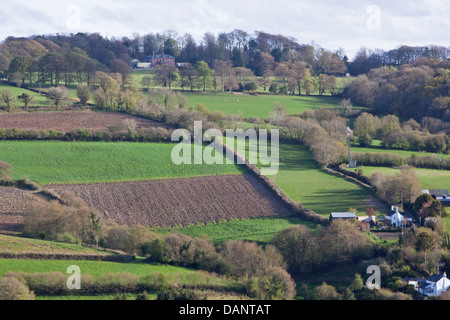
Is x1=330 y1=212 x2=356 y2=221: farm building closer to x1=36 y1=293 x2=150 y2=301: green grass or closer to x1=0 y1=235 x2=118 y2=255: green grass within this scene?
x1=0 y1=235 x2=118 y2=255: green grass

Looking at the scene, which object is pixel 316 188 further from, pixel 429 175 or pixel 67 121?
pixel 67 121

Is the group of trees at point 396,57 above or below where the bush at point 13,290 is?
above

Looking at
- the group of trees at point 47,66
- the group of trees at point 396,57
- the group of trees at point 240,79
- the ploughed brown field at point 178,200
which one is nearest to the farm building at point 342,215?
the ploughed brown field at point 178,200

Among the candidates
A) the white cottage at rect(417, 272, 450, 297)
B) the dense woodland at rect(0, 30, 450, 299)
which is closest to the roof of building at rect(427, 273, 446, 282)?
the white cottage at rect(417, 272, 450, 297)

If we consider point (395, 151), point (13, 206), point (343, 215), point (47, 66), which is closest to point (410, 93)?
point (395, 151)

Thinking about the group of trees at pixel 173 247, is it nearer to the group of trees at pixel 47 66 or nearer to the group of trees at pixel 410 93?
the group of trees at pixel 410 93
